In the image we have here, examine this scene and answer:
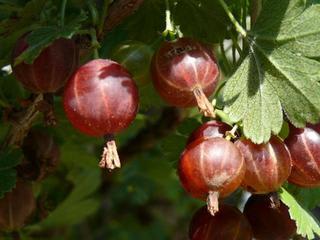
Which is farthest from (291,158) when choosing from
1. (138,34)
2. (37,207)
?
(37,207)

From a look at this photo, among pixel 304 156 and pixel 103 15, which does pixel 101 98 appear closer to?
pixel 103 15

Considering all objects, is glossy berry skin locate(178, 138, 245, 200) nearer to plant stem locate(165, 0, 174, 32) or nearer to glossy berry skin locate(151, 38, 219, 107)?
glossy berry skin locate(151, 38, 219, 107)

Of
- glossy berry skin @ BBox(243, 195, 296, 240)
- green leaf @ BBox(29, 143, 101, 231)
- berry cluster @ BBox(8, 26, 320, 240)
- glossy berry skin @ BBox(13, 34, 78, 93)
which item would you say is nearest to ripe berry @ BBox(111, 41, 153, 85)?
berry cluster @ BBox(8, 26, 320, 240)

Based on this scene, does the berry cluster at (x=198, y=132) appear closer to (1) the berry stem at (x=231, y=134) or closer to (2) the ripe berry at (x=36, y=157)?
(1) the berry stem at (x=231, y=134)

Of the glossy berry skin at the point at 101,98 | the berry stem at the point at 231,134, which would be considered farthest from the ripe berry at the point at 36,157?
the berry stem at the point at 231,134

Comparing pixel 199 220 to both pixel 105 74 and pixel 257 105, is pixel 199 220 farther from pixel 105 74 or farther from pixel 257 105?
pixel 105 74

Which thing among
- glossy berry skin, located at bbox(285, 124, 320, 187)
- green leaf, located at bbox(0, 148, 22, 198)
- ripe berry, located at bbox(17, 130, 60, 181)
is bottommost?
ripe berry, located at bbox(17, 130, 60, 181)
